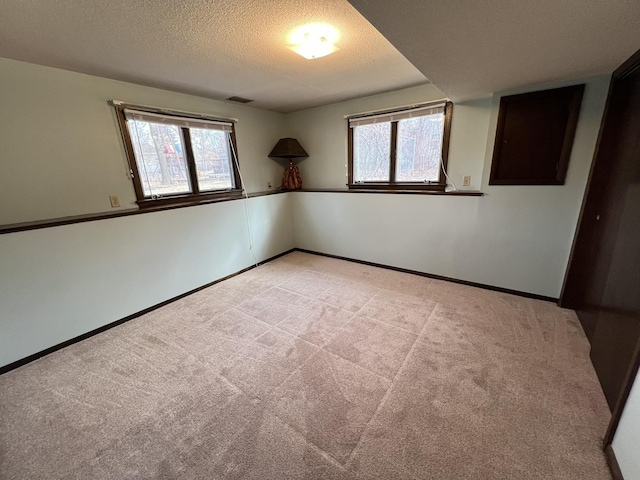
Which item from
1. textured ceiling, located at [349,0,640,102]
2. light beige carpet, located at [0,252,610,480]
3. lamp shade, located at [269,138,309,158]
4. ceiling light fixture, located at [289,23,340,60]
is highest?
ceiling light fixture, located at [289,23,340,60]

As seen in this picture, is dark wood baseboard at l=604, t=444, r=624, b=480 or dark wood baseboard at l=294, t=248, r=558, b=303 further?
dark wood baseboard at l=294, t=248, r=558, b=303

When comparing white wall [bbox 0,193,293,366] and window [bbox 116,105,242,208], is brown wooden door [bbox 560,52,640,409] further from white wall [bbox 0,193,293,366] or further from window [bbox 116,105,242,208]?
window [bbox 116,105,242,208]

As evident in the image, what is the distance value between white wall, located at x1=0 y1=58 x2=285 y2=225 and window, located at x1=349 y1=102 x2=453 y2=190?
2362mm

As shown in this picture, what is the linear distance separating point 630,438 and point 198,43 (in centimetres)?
311

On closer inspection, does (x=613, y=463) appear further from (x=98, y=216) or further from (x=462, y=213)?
(x=98, y=216)

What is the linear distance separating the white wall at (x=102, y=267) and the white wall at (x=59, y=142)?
1.22ft

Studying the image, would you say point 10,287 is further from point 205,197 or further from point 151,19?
point 151,19

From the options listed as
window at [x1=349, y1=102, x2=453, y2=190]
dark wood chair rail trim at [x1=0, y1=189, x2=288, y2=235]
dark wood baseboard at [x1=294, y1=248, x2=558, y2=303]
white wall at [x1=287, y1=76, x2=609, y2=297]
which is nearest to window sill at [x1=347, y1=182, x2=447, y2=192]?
window at [x1=349, y1=102, x2=453, y2=190]

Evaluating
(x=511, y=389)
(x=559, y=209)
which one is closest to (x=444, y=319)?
(x=511, y=389)

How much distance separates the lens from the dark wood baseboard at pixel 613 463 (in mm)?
1042

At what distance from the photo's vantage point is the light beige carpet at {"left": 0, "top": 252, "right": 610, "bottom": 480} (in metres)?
1.17

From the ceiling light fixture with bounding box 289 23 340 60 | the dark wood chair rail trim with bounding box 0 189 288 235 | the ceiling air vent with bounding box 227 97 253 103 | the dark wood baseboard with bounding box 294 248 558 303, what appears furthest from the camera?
the ceiling air vent with bounding box 227 97 253 103

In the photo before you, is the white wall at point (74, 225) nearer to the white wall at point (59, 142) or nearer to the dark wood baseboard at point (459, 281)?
the white wall at point (59, 142)

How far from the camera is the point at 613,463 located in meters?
1.09
